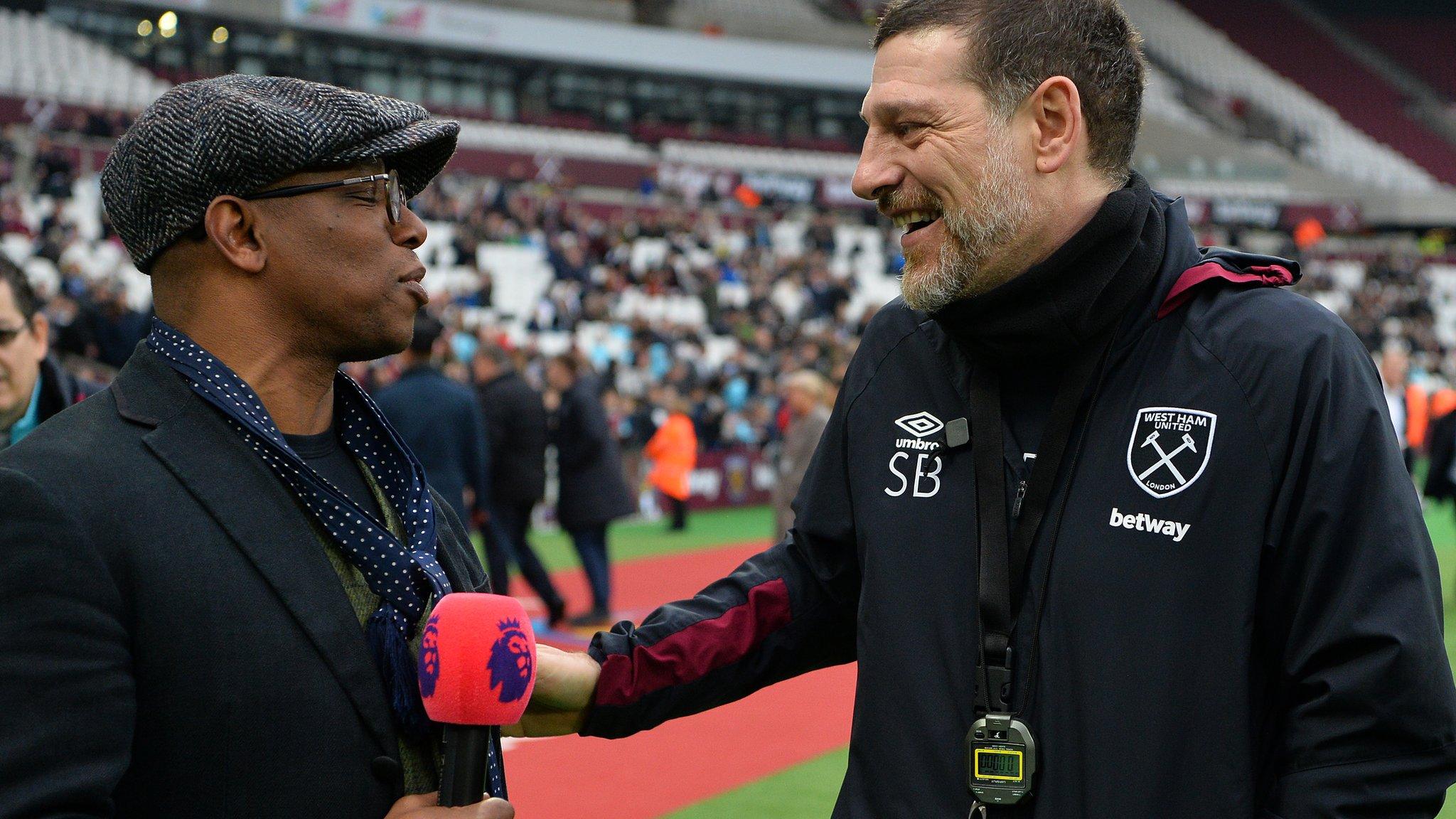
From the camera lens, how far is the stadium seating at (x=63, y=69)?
26.5m

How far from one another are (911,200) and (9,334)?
287cm

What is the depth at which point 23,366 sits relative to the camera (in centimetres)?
397

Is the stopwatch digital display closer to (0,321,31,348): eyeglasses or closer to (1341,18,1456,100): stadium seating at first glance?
(0,321,31,348): eyeglasses

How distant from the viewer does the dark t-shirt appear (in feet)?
7.01

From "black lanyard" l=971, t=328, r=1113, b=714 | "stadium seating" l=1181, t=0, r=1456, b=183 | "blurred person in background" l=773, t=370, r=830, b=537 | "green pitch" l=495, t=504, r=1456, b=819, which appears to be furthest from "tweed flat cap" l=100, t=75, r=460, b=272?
"stadium seating" l=1181, t=0, r=1456, b=183

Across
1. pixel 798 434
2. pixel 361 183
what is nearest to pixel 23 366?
pixel 361 183

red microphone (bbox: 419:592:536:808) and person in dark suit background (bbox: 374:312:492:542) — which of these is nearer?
red microphone (bbox: 419:592:536:808)

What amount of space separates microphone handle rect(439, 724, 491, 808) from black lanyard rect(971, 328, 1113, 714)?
76cm

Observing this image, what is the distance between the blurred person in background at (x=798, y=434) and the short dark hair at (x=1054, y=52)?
24.0 feet

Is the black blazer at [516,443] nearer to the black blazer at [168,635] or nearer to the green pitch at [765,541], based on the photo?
the green pitch at [765,541]

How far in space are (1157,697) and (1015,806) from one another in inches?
10.8

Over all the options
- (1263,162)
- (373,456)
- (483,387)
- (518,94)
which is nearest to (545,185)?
(518,94)

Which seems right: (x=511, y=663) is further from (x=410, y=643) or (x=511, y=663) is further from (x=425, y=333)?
(x=425, y=333)

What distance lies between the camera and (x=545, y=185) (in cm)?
3080
